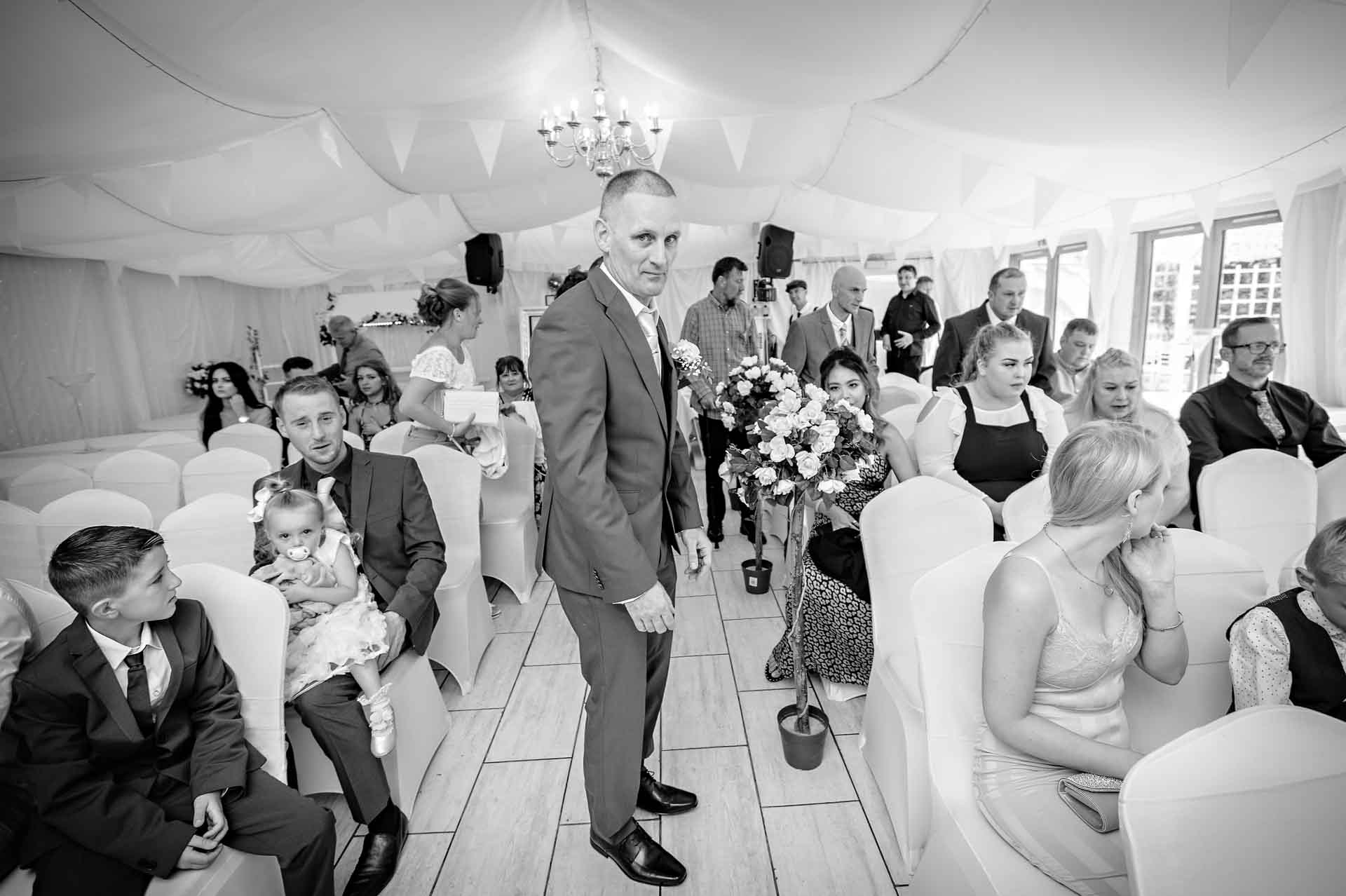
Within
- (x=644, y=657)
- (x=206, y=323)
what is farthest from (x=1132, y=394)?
(x=206, y=323)

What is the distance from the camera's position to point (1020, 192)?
5375 millimetres

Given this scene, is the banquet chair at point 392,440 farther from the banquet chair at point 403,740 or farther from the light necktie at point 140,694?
the light necktie at point 140,694

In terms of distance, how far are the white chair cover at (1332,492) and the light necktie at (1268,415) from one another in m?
0.45

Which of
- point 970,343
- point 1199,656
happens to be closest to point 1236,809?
point 1199,656

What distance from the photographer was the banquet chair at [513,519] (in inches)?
143

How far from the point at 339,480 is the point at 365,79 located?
2.22 m

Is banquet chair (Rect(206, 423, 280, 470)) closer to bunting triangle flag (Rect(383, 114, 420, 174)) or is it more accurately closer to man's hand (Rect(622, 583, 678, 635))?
bunting triangle flag (Rect(383, 114, 420, 174))

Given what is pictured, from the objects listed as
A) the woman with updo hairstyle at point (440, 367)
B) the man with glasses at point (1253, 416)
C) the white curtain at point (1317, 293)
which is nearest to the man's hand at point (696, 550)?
the woman with updo hairstyle at point (440, 367)

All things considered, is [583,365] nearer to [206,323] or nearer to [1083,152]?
[1083,152]

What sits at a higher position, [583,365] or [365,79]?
[365,79]

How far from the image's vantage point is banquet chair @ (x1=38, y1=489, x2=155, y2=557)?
2488mm

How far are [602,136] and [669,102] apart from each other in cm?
64

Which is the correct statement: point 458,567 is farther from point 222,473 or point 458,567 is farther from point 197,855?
point 222,473

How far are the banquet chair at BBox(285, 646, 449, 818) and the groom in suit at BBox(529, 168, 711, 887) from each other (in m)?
0.75
